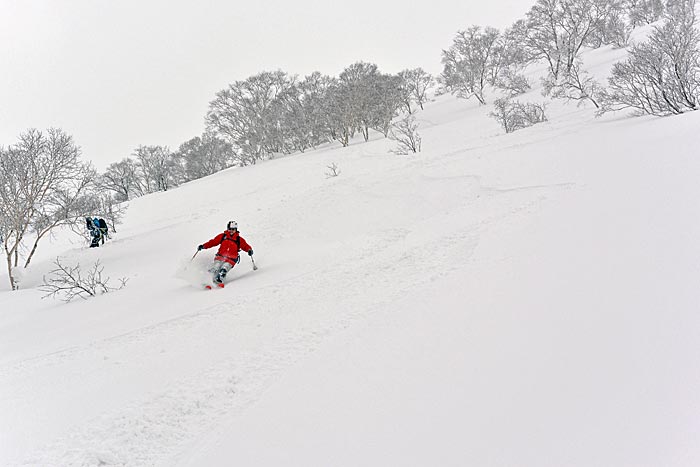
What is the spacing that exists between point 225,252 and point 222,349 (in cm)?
358

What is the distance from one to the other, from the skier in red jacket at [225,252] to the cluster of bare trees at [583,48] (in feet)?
39.7

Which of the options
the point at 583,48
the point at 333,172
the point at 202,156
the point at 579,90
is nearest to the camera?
the point at 333,172

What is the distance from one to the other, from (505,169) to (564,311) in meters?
7.31

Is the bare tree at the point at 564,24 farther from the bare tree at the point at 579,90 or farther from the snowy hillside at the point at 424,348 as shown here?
the snowy hillside at the point at 424,348

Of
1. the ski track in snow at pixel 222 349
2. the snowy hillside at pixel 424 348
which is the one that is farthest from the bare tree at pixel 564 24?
the ski track in snow at pixel 222 349

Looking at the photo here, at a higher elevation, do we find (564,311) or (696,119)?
(696,119)

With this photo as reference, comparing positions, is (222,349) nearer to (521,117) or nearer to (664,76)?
(664,76)

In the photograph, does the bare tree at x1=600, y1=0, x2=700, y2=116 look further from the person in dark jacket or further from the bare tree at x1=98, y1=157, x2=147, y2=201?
the bare tree at x1=98, y1=157, x2=147, y2=201

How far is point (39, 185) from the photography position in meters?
14.2

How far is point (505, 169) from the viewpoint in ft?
32.1

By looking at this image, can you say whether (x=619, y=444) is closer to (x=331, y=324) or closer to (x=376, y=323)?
(x=376, y=323)

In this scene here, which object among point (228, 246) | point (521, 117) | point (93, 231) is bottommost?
point (228, 246)

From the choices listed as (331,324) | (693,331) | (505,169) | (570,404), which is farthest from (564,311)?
(505,169)

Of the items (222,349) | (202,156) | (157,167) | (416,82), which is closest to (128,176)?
(157,167)
